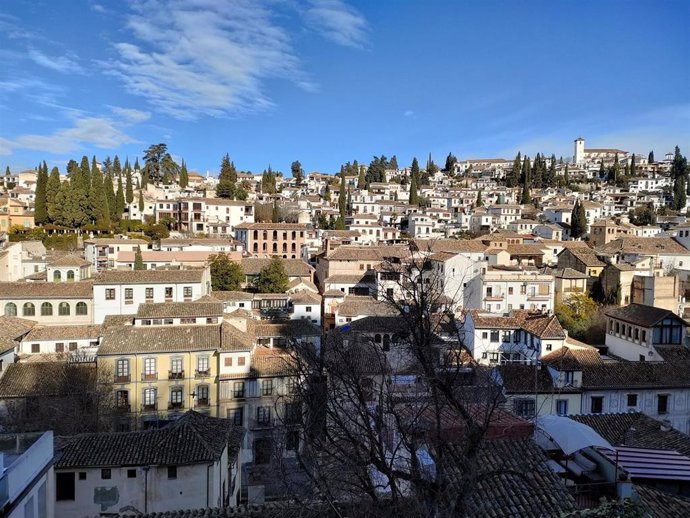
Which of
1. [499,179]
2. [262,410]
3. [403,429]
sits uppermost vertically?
[499,179]

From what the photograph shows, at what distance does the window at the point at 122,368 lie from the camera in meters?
26.4

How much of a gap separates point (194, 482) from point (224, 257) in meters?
34.8

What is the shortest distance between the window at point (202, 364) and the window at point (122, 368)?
3.52 m

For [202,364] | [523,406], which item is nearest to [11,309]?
[202,364]

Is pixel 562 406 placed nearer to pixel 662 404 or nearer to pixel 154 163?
pixel 662 404

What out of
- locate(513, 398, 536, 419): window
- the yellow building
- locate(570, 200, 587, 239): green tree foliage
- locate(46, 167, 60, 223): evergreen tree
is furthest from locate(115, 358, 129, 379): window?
locate(570, 200, 587, 239): green tree foliage

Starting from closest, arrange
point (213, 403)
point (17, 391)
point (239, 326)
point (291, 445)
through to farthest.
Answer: point (291, 445), point (17, 391), point (213, 403), point (239, 326)

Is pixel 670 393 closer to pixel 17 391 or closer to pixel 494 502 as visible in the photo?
pixel 494 502

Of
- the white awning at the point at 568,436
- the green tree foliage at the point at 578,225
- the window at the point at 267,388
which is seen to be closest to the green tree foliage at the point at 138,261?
the window at the point at 267,388

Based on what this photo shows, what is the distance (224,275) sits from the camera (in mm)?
47000

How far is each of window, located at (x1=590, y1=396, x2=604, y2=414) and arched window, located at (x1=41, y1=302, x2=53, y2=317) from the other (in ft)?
112

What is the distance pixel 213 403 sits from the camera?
88.9ft

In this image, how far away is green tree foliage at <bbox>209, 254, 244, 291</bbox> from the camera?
1841 inches

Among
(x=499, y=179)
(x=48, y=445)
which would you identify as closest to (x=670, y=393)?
(x=48, y=445)
